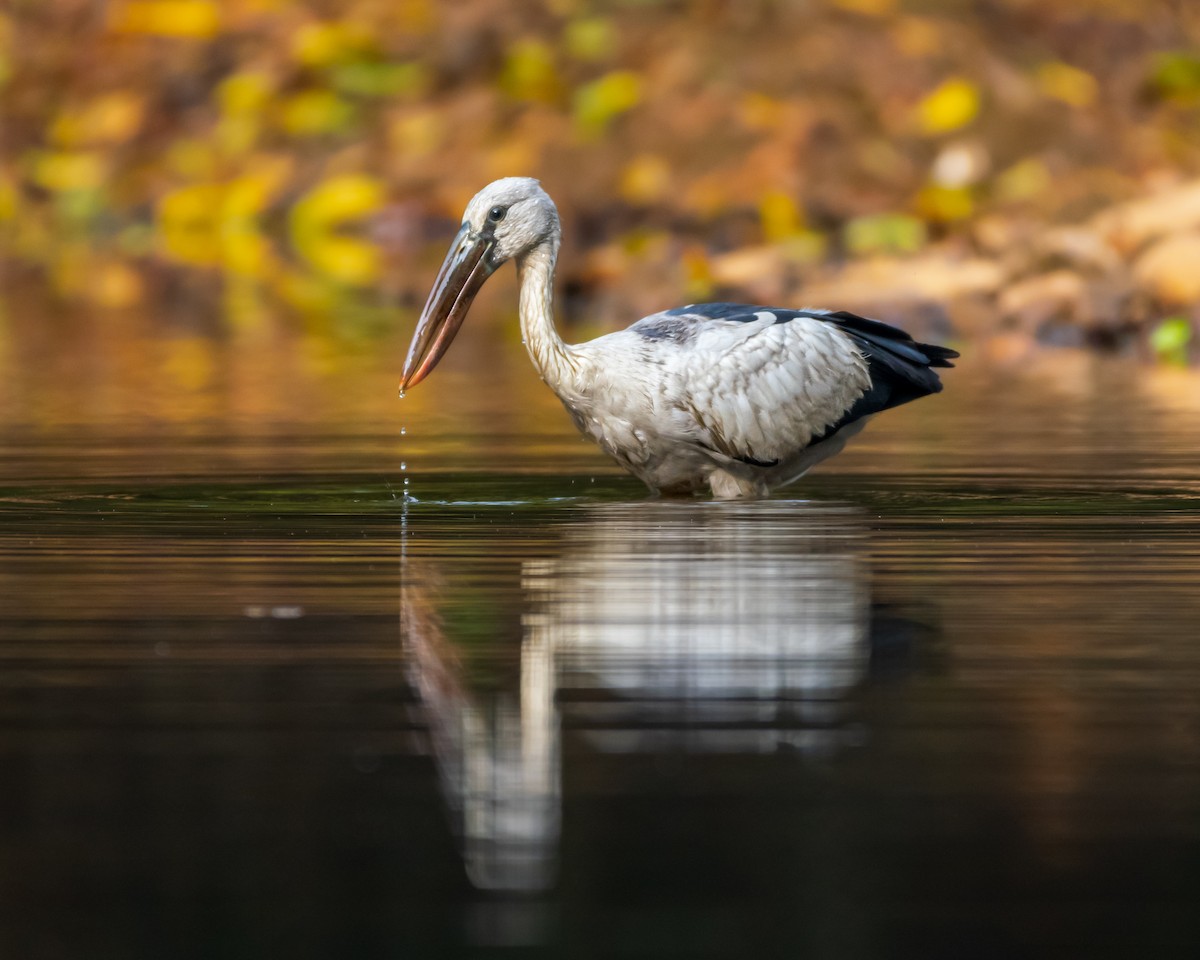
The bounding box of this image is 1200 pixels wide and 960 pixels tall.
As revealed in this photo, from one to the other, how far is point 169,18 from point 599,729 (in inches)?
1711

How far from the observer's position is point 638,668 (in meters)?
7.12

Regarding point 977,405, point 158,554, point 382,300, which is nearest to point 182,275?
point 382,300

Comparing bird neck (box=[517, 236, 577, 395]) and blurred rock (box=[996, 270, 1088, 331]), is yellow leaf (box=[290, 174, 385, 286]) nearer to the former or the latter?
blurred rock (box=[996, 270, 1088, 331])

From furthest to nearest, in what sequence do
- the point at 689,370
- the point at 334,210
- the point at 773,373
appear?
the point at 334,210 < the point at 773,373 < the point at 689,370

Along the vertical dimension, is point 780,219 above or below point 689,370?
above

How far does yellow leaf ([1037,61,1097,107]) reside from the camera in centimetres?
3706

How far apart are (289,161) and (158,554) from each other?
33835mm

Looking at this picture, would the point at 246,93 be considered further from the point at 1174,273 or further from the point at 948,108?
the point at 1174,273

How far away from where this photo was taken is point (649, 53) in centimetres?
4091

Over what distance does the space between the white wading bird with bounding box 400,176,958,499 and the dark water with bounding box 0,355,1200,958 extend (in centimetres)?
59

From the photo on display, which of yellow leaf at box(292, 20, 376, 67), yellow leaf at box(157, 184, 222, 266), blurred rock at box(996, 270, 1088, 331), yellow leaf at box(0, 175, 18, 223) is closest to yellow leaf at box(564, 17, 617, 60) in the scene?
yellow leaf at box(292, 20, 376, 67)

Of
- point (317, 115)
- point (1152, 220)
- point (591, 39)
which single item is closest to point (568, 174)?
point (591, 39)

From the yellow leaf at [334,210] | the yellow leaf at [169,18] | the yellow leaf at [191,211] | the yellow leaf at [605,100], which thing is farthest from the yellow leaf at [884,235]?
the yellow leaf at [169,18]

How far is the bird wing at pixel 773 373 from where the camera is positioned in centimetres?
1197
